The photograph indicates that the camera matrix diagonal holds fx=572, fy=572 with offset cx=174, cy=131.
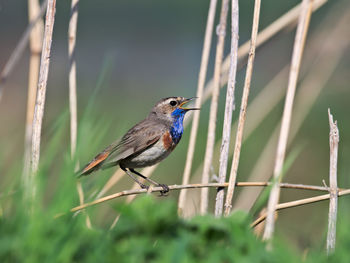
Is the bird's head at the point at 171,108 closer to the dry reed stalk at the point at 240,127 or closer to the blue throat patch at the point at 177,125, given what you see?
the blue throat patch at the point at 177,125

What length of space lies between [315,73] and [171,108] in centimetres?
141

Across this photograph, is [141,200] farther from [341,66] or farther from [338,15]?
[341,66]

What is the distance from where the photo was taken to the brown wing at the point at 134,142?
4867 mm

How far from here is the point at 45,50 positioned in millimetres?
3473

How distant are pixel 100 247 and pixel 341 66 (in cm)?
1046

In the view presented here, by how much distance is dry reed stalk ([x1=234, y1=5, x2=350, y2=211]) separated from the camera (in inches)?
202

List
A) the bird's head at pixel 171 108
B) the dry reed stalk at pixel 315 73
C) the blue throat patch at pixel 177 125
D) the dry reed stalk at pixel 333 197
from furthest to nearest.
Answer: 1. the bird's head at pixel 171 108
2. the blue throat patch at pixel 177 125
3. the dry reed stalk at pixel 315 73
4. the dry reed stalk at pixel 333 197

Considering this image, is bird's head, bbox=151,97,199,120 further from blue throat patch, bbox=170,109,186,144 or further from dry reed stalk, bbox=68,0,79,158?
dry reed stalk, bbox=68,0,79,158

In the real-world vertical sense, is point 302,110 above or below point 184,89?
below

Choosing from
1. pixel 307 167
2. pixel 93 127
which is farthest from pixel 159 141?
pixel 307 167

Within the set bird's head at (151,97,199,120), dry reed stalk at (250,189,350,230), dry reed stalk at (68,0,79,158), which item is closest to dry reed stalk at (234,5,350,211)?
bird's head at (151,97,199,120)

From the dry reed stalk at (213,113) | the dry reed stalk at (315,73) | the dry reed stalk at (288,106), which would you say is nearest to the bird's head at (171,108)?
the dry reed stalk at (315,73)

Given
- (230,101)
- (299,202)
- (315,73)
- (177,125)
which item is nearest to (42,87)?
(230,101)

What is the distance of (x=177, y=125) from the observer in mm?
5504
